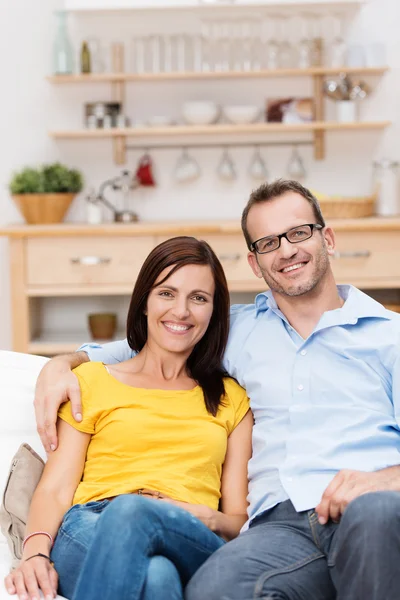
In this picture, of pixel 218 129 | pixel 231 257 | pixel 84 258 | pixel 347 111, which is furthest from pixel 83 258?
pixel 347 111

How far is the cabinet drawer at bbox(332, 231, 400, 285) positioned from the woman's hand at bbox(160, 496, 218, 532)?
2168 millimetres

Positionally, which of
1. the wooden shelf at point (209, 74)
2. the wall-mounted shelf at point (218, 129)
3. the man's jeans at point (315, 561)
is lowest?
the man's jeans at point (315, 561)

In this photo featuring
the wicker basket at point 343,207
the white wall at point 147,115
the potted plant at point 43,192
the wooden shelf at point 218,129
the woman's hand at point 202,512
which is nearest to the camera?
the woman's hand at point 202,512

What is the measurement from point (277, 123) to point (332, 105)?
31 centimetres

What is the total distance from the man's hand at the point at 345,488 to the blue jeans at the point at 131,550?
21 centimetres

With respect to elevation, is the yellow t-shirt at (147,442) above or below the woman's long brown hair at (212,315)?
below

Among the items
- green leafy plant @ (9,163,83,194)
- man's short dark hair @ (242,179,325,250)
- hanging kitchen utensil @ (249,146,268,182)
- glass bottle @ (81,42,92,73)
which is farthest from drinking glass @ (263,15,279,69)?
man's short dark hair @ (242,179,325,250)

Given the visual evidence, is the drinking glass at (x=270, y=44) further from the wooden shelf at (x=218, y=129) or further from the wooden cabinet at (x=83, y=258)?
the wooden cabinet at (x=83, y=258)

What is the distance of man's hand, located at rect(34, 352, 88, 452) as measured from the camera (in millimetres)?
1738

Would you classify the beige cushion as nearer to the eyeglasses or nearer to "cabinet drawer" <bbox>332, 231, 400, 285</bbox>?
the eyeglasses

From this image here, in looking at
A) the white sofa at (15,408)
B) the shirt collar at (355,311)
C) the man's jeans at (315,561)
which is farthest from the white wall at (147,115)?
the man's jeans at (315,561)

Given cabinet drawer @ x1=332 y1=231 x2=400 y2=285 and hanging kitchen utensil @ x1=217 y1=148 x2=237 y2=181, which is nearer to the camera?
cabinet drawer @ x1=332 y1=231 x2=400 y2=285

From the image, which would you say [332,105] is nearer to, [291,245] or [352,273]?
[352,273]

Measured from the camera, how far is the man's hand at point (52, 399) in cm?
174
